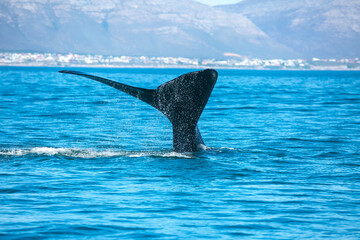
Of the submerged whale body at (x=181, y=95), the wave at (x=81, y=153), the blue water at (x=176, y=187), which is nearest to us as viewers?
the blue water at (x=176, y=187)

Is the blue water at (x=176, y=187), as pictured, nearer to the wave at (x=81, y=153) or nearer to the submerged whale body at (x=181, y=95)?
the wave at (x=81, y=153)

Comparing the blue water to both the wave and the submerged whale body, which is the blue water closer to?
the wave

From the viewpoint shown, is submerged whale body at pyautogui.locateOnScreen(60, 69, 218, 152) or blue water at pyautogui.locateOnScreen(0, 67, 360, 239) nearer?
blue water at pyautogui.locateOnScreen(0, 67, 360, 239)

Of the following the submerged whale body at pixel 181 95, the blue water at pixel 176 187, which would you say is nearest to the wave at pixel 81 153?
the blue water at pixel 176 187

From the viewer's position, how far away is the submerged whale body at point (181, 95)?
920 centimetres

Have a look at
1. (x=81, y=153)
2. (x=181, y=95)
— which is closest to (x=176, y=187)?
(x=181, y=95)

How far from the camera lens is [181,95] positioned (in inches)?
380

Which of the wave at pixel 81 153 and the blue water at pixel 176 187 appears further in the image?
the wave at pixel 81 153

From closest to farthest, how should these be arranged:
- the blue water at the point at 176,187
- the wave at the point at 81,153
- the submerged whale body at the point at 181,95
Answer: the blue water at the point at 176,187 < the submerged whale body at the point at 181,95 < the wave at the point at 81,153

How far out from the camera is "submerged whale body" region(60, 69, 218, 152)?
362 inches

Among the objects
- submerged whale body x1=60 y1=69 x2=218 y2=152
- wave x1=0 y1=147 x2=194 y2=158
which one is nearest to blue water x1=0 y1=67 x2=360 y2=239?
wave x1=0 y1=147 x2=194 y2=158

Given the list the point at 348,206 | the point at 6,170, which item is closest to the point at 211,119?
the point at 6,170

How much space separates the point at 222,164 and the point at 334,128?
30.3 ft

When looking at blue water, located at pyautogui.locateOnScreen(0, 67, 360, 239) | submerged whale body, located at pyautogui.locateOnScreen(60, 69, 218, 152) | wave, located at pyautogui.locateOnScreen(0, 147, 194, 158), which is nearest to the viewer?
blue water, located at pyautogui.locateOnScreen(0, 67, 360, 239)
